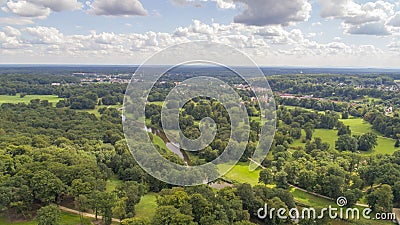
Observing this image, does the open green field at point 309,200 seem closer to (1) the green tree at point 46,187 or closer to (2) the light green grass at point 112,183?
(2) the light green grass at point 112,183

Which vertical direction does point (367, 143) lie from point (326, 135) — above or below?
above

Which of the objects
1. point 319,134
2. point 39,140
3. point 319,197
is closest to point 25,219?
point 39,140

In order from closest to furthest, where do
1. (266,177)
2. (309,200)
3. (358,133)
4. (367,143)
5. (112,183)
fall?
(309,200), (266,177), (112,183), (367,143), (358,133)

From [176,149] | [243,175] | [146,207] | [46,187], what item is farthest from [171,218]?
[176,149]

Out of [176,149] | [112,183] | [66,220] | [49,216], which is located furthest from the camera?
[176,149]

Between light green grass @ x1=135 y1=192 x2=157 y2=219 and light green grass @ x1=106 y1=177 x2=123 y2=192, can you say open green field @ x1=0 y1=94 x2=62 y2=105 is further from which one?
light green grass @ x1=135 y1=192 x2=157 y2=219

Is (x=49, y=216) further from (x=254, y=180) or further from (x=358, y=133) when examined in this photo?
(x=358, y=133)

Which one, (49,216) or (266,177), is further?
(266,177)

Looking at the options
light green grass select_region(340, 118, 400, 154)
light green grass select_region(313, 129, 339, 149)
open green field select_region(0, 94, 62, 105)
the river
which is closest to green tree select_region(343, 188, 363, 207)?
the river

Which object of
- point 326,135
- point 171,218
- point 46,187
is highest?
point 46,187
